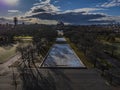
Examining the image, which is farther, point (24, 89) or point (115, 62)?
point (115, 62)

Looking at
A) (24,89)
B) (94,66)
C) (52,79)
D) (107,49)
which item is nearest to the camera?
(24,89)

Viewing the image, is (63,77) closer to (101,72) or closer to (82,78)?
(82,78)

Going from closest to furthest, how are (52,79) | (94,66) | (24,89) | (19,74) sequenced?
1. (24,89)
2. (52,79)
3. (19,74)
4. (94,66)

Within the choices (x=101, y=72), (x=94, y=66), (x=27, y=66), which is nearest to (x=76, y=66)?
(x=94, y=66)

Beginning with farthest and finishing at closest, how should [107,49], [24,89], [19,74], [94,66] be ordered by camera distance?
[107,49] < [94,66] < [19,74] < [24,89]

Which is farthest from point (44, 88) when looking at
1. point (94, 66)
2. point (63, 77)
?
point (94, 66)

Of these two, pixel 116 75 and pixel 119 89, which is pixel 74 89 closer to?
pixel 119 89

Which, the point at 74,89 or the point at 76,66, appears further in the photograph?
the point at 76,66

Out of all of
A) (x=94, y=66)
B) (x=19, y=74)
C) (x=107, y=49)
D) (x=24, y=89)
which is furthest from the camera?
(x=107, y=49)

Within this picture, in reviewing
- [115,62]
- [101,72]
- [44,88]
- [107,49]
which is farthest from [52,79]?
[107,49]
